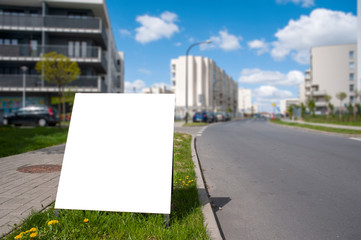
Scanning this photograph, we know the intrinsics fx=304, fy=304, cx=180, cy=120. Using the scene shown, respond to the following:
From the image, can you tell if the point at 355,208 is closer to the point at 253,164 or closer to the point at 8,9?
the point at 253,164

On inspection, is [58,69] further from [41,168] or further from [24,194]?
[24,194]

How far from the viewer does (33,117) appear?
22391 millimetres

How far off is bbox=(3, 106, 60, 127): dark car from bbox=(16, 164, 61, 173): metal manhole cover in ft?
57.9

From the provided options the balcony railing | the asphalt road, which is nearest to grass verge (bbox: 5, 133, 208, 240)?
the asphalt road

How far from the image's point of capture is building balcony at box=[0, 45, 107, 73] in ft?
96.0

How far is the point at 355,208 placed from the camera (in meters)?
3.97

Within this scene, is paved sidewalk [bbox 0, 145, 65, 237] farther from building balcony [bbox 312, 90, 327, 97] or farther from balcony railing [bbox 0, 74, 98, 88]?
building balcony [bbox 312, 90, 327, 97]

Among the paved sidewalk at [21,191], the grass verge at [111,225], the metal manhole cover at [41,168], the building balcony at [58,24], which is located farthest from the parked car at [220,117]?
the grass verge at [111,225]

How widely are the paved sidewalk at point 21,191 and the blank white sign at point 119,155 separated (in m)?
0.65

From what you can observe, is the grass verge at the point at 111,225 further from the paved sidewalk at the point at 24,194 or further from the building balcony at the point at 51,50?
the building balcony at the point at 51,50

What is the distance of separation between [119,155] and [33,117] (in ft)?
71.2

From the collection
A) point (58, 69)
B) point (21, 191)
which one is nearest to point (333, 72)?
point (58, 69)

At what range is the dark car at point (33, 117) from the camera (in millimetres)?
22419

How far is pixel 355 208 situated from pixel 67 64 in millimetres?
19068
